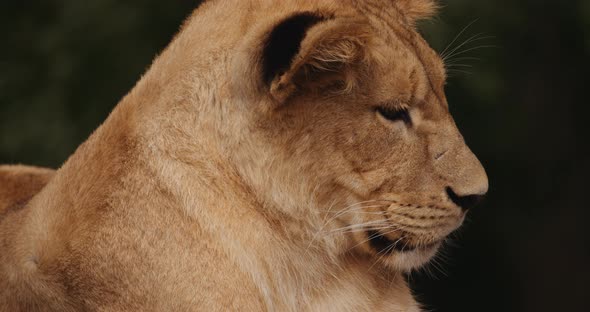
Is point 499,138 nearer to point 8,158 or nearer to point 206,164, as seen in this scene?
point 8,158

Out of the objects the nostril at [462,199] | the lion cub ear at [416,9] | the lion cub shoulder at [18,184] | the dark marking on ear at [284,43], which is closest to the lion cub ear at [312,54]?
the dark marking on ear at [284,43]

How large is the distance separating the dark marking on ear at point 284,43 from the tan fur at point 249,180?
2cm

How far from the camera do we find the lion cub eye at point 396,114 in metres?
2.41

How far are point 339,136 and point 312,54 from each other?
22 cm

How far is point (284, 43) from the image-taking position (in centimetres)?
229

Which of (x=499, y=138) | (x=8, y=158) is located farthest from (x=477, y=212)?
(x=8, y=158)

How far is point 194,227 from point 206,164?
0.15 metres

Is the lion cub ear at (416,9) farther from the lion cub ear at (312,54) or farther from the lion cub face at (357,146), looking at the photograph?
the lion cub ear at (312,54)

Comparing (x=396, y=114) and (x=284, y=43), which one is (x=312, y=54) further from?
(x=396, y=114)

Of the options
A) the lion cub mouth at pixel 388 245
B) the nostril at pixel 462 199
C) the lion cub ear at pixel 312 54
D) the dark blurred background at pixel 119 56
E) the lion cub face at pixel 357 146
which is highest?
the lion cub ear at pixel 312 54

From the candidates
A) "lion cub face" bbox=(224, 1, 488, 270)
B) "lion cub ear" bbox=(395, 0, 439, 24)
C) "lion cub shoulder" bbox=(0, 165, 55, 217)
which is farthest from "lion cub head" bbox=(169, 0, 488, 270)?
"lion cub shoulder" bbox=(0, 165, 55, 217)

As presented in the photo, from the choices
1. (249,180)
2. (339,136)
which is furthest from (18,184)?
(339,136)

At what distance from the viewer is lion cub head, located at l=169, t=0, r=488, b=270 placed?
92.2 inches

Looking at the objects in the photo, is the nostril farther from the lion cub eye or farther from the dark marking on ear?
the dark marking on ear
